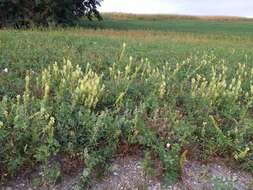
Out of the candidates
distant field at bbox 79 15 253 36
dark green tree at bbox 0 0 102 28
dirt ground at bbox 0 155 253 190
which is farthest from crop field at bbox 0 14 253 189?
distant field at bbox 79 15 253 36

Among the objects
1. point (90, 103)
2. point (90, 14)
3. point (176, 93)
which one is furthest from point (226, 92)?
point (90, 14)

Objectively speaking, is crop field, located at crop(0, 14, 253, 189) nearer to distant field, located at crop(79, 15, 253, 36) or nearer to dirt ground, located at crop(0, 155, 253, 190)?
dirt ground, located at crop(0, 155, 253, 190)

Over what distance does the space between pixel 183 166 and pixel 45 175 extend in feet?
5.14

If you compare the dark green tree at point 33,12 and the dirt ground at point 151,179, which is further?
the dark green tree at point 33,12

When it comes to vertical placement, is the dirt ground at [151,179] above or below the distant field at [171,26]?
above

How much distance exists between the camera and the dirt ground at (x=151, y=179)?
528 centimetres

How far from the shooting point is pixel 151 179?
5.45 metres

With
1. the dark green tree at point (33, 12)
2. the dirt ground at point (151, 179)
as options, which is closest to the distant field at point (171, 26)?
the dark green tree at point (33, 12)

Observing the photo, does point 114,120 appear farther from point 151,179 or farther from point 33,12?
point 33,12

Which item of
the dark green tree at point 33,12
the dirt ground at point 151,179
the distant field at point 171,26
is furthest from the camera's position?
the distant field at point 171,26

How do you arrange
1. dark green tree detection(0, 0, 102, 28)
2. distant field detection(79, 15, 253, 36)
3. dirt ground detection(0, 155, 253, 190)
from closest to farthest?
dirt ground detection(0, 155, 253, 190) < dark green tree detection(0, 0, 102, 28) < distant field detection(79, 15, 253, 36)

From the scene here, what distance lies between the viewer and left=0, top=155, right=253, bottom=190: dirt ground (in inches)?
208

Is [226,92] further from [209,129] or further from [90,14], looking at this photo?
[90,14]

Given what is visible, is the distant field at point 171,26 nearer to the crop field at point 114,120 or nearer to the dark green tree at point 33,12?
the dark green tree at point 33,12
